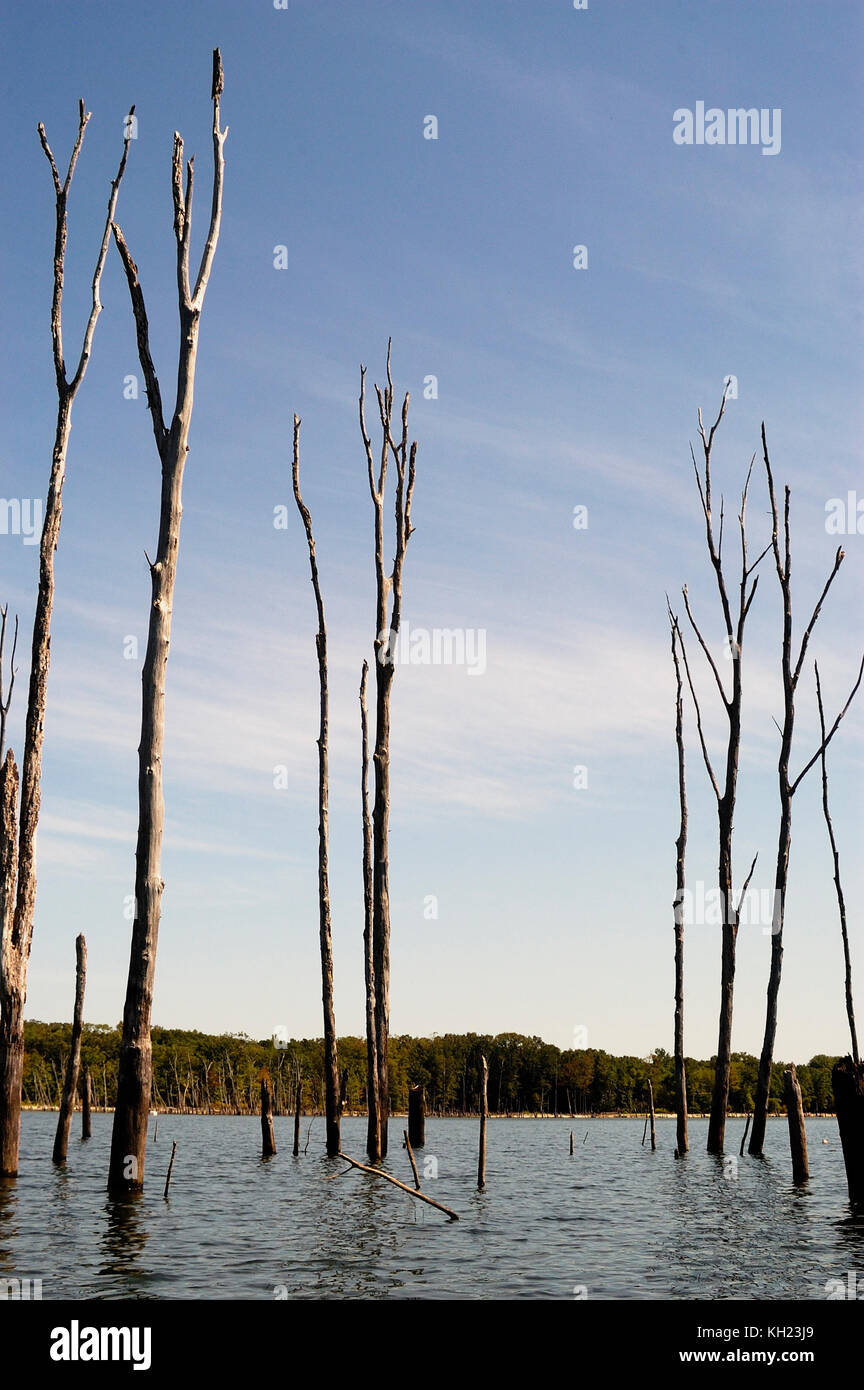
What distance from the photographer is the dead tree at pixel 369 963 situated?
24.0m

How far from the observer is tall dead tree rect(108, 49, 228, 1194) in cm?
1495

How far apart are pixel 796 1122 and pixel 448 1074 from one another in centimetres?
12928

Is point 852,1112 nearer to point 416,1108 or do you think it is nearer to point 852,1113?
point 852,1113

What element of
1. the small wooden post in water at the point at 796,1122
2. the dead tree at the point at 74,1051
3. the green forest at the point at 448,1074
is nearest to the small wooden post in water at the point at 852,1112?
the small wooden post in water at the point at 796,1122

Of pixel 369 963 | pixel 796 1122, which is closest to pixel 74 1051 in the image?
pixel 369 963

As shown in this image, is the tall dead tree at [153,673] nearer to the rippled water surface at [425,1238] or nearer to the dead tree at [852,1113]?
the rippled water surface at [425,1238]

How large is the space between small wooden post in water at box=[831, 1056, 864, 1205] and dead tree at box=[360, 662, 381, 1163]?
896cm

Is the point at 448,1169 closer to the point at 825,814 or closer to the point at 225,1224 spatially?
the point at 825,814

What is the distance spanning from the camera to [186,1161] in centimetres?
3441

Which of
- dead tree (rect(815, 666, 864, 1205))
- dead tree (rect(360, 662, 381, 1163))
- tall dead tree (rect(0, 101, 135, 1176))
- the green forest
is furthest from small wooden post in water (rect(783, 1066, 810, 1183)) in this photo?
the green forest

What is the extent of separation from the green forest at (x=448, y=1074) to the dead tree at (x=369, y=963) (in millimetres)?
109958

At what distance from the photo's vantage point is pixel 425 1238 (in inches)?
583

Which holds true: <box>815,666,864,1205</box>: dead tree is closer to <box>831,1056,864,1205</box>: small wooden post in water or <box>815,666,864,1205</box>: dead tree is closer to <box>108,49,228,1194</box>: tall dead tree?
<box>831,1056,864,1205</box>: small wooden post in water
